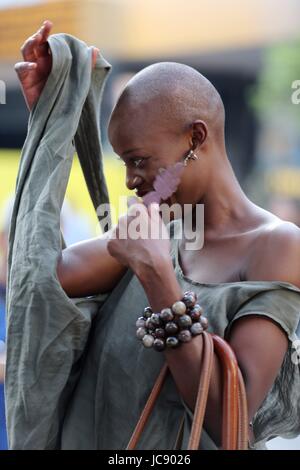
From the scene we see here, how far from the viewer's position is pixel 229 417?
1.75 metres

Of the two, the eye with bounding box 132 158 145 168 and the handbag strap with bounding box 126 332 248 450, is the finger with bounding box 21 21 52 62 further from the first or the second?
the handbag strap with bounding box 126 332 248 450

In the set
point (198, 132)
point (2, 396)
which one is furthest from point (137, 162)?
point (2, 396)

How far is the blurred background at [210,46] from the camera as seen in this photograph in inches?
499

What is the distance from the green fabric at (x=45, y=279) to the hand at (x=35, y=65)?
33 mm

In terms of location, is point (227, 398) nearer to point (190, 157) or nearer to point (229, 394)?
point (229, 394)

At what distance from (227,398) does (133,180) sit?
0.57 metres

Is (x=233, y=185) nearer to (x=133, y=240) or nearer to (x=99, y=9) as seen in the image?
(x=133, y=240)

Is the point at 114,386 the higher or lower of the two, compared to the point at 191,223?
lower

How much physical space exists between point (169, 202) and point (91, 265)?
28cm

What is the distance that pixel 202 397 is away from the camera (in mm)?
1745
